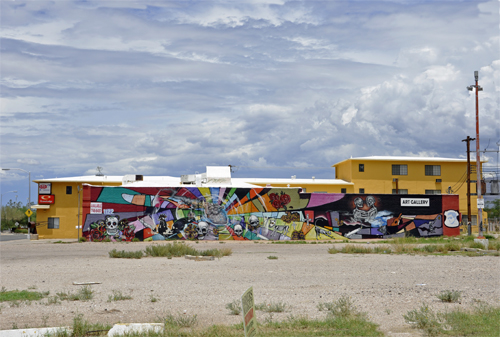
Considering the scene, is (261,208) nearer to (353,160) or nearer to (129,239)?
(129,239)

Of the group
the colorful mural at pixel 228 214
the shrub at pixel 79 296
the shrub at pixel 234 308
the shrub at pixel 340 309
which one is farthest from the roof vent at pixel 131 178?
the shrub at pixel 340 309

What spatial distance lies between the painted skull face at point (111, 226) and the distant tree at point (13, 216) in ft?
198

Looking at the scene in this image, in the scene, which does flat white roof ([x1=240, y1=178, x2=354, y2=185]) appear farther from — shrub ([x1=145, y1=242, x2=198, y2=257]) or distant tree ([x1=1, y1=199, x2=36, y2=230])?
distant tree ([x1=1, y1=199, x2=36, y2=230])

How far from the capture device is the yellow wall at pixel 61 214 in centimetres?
Result: 4850

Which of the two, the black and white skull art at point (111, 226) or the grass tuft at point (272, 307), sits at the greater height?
the grass tuft at point (272, 307)

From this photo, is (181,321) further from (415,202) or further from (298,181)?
(298,181)

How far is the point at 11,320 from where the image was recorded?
28.3 feet

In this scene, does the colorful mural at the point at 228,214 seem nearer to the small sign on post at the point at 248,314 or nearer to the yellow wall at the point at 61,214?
the yellow wall at the point at 61,214

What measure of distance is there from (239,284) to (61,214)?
40.9 m

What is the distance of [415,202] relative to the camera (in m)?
40.9

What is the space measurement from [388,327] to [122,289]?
6.88 meters

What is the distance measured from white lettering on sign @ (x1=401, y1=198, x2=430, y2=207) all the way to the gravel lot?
824 inches

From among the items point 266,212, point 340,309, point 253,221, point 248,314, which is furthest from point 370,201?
point 248,314

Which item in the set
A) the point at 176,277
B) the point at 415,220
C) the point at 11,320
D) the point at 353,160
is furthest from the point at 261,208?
the point at 11,320
